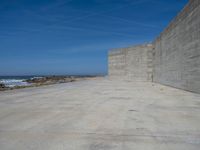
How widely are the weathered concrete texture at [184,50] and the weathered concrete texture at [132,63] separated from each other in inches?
174

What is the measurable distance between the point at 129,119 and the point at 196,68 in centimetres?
447

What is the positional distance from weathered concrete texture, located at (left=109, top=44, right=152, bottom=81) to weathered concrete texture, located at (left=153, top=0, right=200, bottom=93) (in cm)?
441

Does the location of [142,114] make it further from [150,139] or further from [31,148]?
[31,148]

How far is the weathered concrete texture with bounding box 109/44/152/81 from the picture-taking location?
15.8 metres

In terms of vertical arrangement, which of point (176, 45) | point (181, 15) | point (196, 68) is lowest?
point (196, 68)

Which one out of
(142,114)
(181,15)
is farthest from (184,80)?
(142,114)

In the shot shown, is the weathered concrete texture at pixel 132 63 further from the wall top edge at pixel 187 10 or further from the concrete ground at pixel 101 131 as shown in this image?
the concrete ground at pixel 101 131

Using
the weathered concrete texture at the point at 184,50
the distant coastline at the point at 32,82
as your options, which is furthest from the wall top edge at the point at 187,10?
the distant coastline at the point at 32,82

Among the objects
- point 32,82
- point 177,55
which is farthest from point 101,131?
point 32,82

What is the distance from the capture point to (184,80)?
318 inches

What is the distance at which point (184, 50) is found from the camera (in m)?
7.95

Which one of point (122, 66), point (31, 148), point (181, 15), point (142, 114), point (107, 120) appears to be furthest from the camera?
point (122, 66)

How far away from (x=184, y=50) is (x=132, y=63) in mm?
9237

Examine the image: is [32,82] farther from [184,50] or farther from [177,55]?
[184,50]
